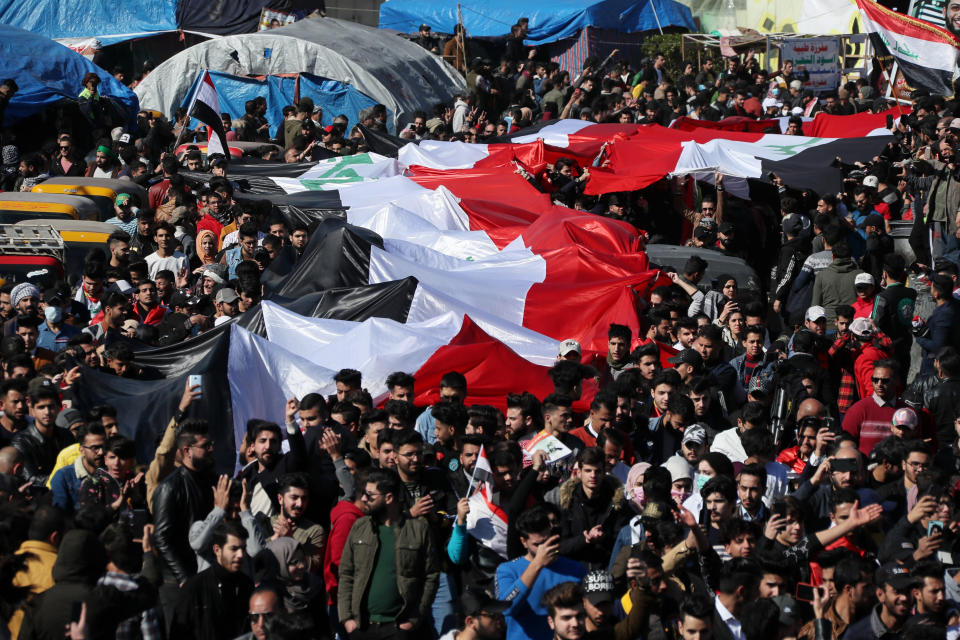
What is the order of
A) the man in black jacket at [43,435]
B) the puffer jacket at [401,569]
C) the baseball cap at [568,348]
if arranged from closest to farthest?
the puffer jacket at [401,569]
the man in black jacket at [43,435]
the baseball cap at [568,348]

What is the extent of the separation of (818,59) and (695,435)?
15662 mm

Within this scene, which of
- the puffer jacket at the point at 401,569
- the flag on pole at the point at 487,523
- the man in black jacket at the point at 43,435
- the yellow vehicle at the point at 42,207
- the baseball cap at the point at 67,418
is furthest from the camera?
the yellow vehicle at the point at 42,207

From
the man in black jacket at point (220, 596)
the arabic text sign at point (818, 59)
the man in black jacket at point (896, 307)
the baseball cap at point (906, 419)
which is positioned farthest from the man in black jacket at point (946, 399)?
the arabic text sign at point (818, 59)

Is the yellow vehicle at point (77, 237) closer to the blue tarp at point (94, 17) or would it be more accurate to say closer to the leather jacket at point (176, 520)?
the leather jacket at point (176, 520)

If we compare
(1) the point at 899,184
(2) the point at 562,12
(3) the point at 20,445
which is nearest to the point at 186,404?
(3) the point at 20,445

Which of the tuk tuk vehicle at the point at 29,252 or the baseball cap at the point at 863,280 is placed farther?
the tuk tuk vehicle at the point at 29,252

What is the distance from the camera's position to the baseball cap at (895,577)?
20.3 ft

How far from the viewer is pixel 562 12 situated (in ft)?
90.3

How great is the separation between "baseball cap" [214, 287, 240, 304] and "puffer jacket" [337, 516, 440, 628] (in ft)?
16.3

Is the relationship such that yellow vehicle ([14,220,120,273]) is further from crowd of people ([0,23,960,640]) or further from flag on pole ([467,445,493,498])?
flag on pole ([467,445,493,498])

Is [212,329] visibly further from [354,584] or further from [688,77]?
[688,77]

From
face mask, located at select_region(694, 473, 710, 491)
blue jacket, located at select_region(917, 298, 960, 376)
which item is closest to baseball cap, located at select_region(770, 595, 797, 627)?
face mask, located at select_region(694, 473, 710, 491)

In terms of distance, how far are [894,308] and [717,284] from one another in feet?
5.21

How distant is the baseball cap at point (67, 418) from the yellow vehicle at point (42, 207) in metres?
6.12
